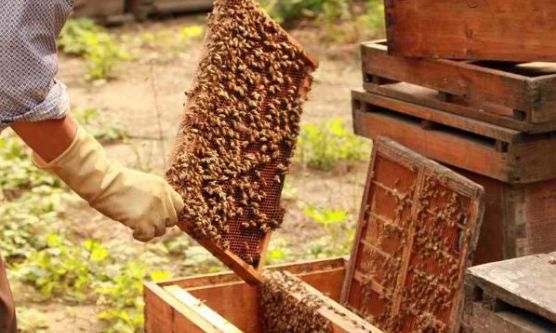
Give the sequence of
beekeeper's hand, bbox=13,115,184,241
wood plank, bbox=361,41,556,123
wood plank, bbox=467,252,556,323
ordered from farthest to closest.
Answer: wood plank, bbox=361,41,556,123 < beekeeper's hand, bbox=13,115,184,241 < wood plank, bbox=467,252,556,323

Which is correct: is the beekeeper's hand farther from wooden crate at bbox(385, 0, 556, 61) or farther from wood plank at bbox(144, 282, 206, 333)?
wooden crate at bbox(385, 0, 556, 61)

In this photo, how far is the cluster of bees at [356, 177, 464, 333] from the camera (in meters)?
4.41

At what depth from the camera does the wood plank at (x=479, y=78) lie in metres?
4.19

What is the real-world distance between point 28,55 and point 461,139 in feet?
5.57

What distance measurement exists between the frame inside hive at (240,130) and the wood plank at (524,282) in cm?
102

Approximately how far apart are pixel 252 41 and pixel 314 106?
4752mm

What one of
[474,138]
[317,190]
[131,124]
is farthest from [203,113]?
[131,124]

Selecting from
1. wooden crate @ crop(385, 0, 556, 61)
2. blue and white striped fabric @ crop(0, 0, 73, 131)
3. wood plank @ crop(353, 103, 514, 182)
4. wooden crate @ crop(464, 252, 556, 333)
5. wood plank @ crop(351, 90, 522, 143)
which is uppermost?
blue and white striped fabric @ crop(0, 0, 73, 131)

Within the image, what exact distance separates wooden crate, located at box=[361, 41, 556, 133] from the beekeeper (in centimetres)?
110

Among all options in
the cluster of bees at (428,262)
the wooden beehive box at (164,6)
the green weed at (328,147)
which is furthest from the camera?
the wooden beehive box at (164,6)

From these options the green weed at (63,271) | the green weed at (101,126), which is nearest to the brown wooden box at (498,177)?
the green weed at (63,271)

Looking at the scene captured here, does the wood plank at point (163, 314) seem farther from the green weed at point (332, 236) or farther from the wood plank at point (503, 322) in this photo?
the green weed at point (332, 236)

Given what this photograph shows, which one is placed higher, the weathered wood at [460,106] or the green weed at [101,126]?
the weathered wood at [460,106]

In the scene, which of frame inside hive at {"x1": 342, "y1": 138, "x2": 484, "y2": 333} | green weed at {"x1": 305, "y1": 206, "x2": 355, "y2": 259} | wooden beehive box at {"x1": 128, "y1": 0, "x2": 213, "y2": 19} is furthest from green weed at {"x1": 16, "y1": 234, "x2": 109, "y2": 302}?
wooden beehive box at {"x1": 128, "y1": 0, "x2": 213, "y2": 19}
